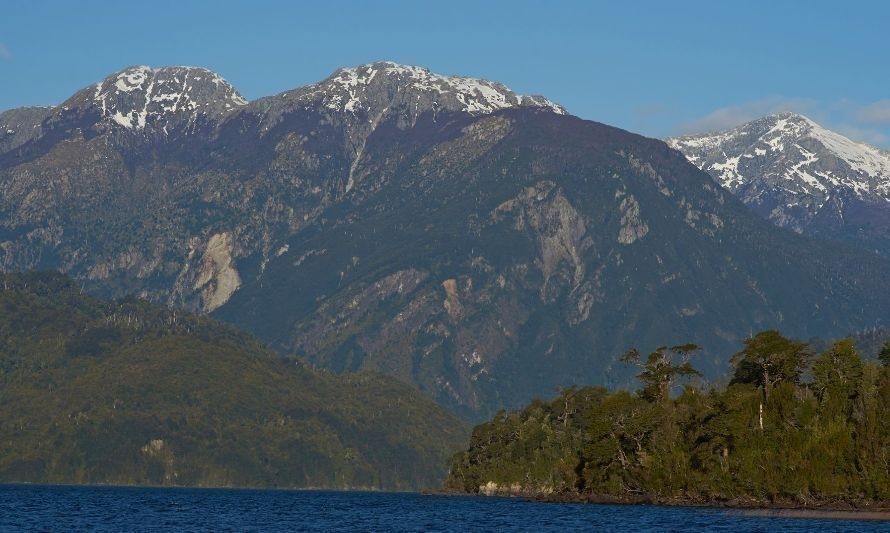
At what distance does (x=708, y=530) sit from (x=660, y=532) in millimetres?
6216

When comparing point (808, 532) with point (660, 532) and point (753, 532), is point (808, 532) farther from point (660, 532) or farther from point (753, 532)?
point (660, 532)

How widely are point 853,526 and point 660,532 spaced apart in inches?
991

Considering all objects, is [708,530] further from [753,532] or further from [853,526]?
[853,526]

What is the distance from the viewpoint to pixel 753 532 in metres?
192

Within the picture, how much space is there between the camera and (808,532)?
190750 millimetres

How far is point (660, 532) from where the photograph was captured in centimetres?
19862

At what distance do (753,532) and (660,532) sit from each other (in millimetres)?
12725

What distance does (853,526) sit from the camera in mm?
199875

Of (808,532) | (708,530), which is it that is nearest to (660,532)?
(708,530)

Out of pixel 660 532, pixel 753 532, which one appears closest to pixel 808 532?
pixel 753 532

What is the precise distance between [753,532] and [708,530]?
6.83m

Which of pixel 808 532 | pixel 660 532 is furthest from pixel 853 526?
pixel 660 532

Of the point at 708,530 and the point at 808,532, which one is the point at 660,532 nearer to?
the point at 708,530
